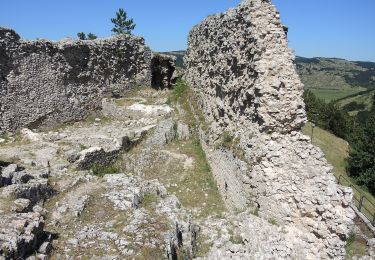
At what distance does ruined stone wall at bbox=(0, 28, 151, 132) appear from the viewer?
763 inches

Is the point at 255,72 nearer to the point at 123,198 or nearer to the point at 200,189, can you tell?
the point at 200,189

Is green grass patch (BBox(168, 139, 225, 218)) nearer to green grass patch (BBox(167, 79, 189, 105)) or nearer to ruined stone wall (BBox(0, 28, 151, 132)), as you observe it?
green grass patch (BBox(167, 79, 189, 105))

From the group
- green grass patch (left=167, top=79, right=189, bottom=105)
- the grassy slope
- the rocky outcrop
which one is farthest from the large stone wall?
the grassy slope

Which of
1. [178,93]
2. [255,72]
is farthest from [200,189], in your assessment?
[178,93]

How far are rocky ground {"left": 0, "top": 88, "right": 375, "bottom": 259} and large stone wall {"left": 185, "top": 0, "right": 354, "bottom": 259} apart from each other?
535mm

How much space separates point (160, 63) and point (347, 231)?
19.6m

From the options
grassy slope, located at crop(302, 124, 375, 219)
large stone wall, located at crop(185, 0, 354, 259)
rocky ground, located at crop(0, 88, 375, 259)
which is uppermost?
large stone wall, located at crop(185, 0, 354, 259)

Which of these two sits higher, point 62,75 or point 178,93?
point 62,75

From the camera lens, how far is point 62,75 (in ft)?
71.1

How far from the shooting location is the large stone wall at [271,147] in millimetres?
9719

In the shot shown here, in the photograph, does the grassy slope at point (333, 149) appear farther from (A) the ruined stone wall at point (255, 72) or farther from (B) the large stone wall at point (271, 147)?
(B) the large stone wall at point (271, 147)

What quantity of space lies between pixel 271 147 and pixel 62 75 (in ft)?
47.5

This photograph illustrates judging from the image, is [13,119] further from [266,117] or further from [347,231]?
[347,231]

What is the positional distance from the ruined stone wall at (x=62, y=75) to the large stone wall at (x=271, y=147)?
10298mm
